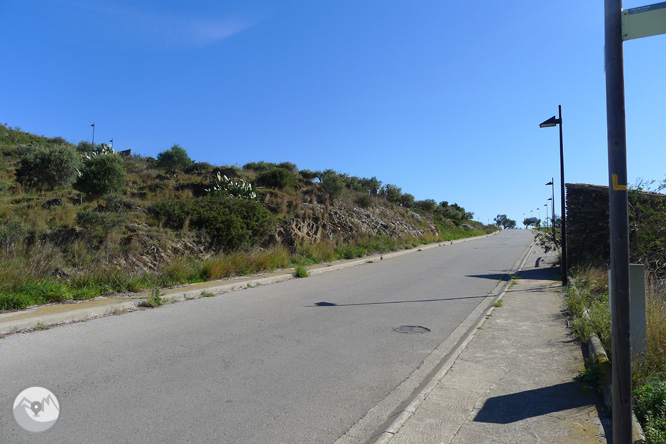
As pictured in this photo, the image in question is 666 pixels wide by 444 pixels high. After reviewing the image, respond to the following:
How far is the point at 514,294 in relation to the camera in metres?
12.6

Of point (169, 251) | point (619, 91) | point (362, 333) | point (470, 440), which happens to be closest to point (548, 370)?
point (470, 440)

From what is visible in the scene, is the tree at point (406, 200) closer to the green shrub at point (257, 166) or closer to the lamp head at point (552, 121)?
the green shrub at point (257, 166)

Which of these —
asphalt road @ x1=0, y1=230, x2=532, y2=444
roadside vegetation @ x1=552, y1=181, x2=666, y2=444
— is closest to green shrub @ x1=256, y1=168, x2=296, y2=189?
asphalt road @ x1=0, y1=230, x2=532, y2=444

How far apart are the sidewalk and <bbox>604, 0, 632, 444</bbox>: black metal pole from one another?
4.09 feet

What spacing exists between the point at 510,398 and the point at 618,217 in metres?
2.91

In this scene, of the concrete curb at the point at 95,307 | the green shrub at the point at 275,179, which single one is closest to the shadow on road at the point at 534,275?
the concrete curb at the point at 95,307

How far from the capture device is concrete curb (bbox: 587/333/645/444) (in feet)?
11.9

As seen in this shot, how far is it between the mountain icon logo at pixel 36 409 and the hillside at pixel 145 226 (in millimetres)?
4481

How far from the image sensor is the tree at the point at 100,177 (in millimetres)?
17953

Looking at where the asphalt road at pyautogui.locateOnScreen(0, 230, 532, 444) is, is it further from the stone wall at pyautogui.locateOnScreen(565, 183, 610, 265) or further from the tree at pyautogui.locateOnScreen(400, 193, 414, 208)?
the tree at pyautogui.locateOnScreen(400, 193, 414, 208)

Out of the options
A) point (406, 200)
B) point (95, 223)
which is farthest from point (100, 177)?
point (406, 200)

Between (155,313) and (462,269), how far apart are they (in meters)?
14.1

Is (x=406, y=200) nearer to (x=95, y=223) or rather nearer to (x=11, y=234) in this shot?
(x=95, y=223)

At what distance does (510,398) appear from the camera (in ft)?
16.1
